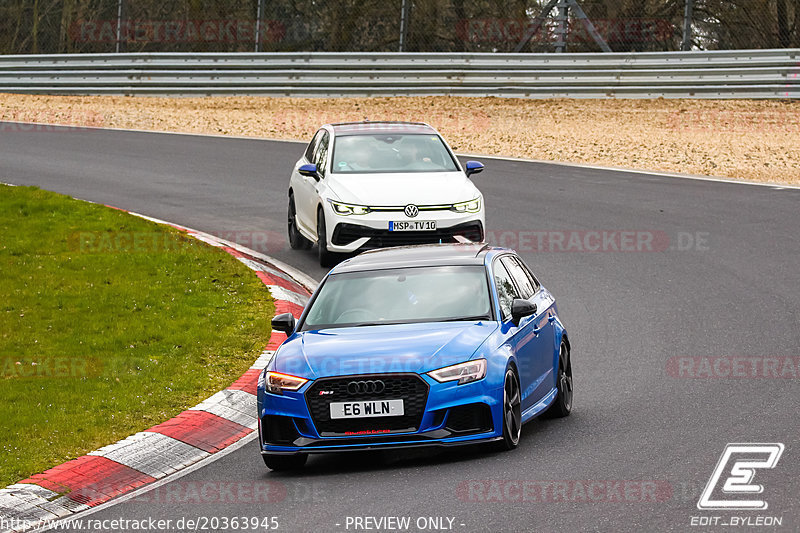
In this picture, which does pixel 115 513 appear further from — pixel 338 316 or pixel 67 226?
pixel 67 226

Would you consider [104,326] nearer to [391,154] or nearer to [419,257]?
[419,257]

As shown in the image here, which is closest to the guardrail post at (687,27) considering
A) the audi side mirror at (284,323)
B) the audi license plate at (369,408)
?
the audi side mirror at (284,323)

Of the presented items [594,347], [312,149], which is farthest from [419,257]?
[312,149]

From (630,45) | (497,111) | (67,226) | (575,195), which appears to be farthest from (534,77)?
(67,226)

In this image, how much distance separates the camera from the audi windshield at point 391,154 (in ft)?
55.1

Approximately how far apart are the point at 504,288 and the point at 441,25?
79.7 ft

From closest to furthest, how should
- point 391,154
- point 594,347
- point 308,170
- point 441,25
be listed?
point 594,347
point 308,170
point 391,154
point 441,25

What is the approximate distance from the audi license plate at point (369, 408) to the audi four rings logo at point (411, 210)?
7.18m

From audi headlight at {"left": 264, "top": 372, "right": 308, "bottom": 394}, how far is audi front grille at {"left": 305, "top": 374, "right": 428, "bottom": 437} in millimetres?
194

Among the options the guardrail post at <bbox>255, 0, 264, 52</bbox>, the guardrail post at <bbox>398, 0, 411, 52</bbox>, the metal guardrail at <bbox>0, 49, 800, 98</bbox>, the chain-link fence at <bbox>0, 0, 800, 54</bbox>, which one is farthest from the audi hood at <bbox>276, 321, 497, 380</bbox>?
the guardrail post at <bbox>255, 0, 264, 52</bbox>

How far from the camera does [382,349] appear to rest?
8648 mm

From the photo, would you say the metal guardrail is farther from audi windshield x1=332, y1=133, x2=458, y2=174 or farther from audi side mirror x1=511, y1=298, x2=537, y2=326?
audi side mirror x1=511, y1=298, x2=537, y2=326

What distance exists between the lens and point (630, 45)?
32406 millimetres

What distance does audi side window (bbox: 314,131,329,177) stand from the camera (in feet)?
55.9
